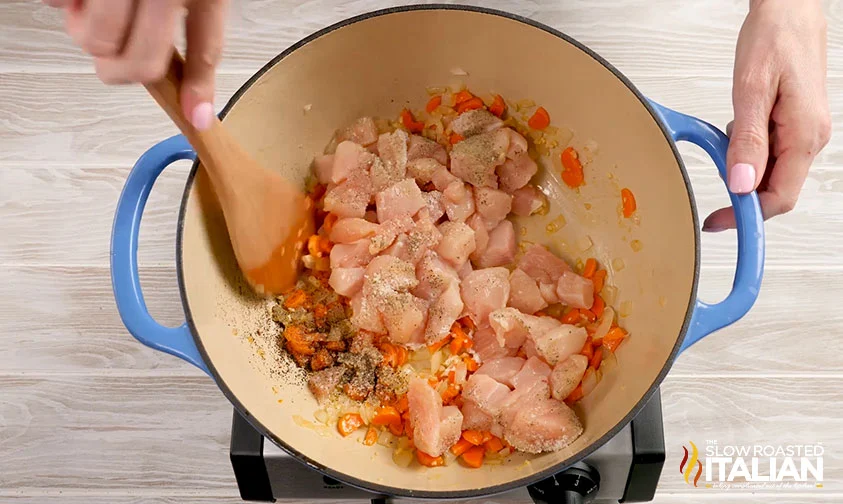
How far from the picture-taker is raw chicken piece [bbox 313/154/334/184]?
1340 mm

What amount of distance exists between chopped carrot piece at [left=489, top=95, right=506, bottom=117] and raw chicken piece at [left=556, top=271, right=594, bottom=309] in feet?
1.12

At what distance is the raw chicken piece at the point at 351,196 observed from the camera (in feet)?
4.20

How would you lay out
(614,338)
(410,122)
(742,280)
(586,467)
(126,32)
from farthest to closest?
(410,122)
(614,338)
(586,467)
(742,280)
(126,32)

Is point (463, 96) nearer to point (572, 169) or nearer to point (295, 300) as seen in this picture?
point (572, 169)

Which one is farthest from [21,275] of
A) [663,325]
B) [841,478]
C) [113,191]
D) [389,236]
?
[841,478]

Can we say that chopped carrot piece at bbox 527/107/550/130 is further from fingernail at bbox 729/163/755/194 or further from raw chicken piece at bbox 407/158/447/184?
fingernail at bbox 729/163/755/194

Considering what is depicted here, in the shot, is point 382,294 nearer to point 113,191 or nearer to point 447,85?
point 447,85

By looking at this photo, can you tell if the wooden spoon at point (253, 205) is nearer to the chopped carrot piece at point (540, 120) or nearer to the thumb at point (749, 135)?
the chopped carrot piece at point (540, 120)

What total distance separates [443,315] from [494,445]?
0.23 metres

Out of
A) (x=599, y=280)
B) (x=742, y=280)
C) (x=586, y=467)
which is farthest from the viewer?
(x=599, y=280)

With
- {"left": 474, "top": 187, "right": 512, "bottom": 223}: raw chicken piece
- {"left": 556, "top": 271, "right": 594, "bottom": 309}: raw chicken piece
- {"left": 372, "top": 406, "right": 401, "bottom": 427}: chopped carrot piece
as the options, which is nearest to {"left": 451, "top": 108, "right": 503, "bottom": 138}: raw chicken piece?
{"left": 474, "top": 187, "right": 512, "bottom": 223}: raw chicken piece

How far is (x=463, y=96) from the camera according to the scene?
1.35 meters

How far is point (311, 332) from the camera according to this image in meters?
1.22

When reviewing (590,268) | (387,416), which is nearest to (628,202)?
(590,268)
